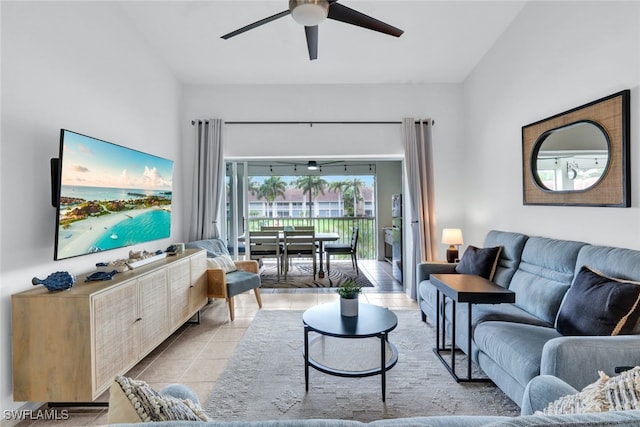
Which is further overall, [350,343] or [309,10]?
[350,343]

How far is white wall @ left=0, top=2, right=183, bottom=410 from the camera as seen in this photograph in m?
1.76

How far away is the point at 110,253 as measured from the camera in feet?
8.66

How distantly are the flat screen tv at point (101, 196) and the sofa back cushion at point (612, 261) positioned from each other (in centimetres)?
324

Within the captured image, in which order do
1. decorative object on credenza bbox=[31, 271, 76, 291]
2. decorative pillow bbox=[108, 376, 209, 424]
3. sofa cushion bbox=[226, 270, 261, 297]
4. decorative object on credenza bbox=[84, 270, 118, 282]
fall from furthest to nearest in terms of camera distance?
sofa cushion bbox=[226, 270, 261, 297]
decorative object on credenza bbox=[84, 270, 118, 282]
decorative object on credenza bbox=[31, 271, 76, 291]
decorative pillow bbox=[108, 376, 209, 424]

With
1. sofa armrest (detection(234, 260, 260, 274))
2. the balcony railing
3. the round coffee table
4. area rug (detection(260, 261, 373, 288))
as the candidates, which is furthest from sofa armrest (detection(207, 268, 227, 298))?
the balcony railing

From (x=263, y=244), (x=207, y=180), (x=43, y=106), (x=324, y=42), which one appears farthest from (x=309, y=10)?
(x=263, y=244)

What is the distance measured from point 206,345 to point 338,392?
1.39 m

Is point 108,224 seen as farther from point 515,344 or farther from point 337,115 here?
point 337,115

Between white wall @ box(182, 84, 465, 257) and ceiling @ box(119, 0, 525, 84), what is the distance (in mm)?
141

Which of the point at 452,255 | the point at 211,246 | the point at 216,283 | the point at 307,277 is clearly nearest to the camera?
the point at 216,283

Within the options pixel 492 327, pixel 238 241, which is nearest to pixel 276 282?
pixel 238 241

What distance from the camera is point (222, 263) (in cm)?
371

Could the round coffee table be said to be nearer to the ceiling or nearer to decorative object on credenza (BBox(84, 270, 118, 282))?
decorative object on credenza (BBox(84, 270, 118, 282))

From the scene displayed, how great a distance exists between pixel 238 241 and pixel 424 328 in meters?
2.92
